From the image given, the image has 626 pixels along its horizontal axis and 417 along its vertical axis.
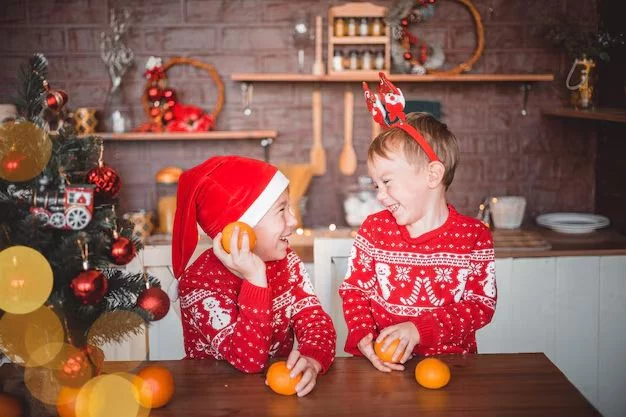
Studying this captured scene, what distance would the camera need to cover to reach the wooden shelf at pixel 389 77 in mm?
2959

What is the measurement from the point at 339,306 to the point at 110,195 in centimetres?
116

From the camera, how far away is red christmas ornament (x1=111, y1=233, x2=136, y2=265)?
1096mm

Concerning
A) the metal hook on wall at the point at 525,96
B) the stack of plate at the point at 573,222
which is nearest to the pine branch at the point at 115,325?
the stack of plate at the point at 573,222

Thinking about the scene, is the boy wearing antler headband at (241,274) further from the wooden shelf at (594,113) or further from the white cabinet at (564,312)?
the wooden shelf at (594,113)

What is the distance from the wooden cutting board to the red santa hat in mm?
1440

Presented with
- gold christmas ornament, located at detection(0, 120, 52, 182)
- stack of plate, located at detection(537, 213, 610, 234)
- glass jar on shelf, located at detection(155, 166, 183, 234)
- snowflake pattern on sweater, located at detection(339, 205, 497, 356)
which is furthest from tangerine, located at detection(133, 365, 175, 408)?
stack of plate, located at detection(537, 213, 610, 234)

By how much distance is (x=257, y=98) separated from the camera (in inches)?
123

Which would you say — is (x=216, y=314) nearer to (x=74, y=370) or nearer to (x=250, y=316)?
(x=250, y=316)

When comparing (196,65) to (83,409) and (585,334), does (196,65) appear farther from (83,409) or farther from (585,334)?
(83,409)

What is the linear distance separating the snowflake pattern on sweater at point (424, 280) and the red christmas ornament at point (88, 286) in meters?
0.68

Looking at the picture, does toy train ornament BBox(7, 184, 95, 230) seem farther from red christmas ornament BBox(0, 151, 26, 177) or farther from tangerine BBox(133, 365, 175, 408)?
tangerine BBox(133, 365, 175, 408)

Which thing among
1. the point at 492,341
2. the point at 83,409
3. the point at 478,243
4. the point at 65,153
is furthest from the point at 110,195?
the point at 492,341

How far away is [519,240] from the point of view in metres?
2.75

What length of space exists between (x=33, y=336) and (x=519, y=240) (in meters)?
2.11
